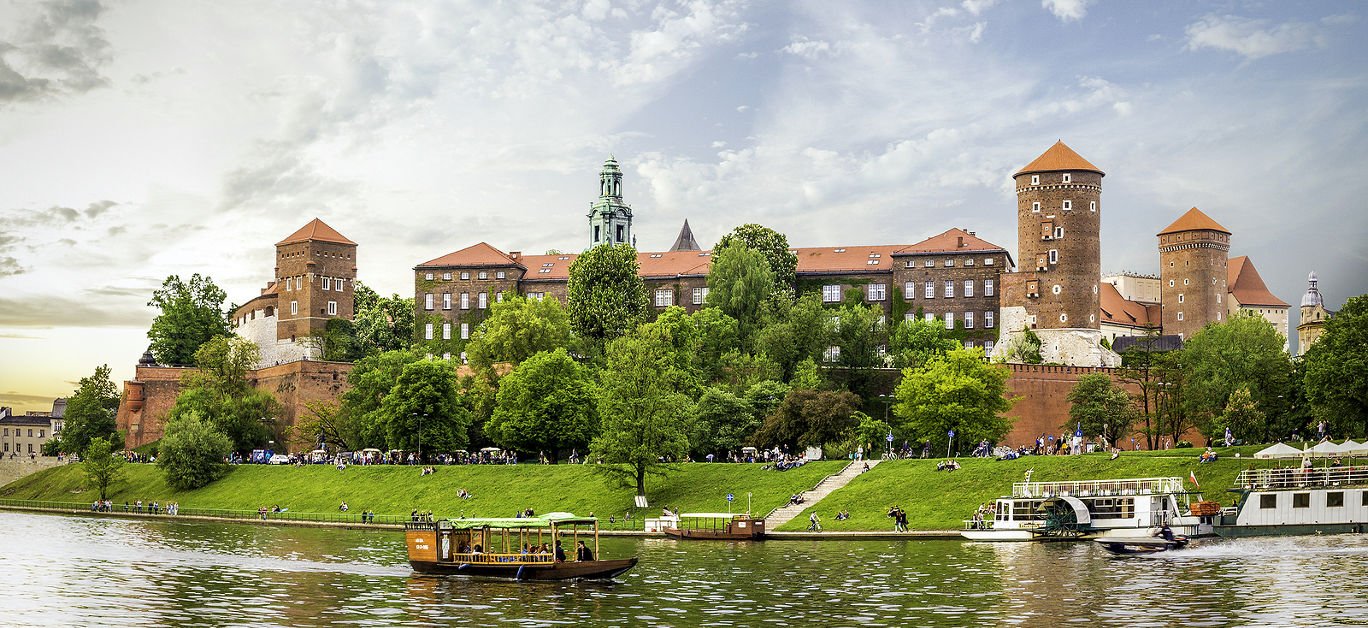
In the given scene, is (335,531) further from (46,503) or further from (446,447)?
(46,503)

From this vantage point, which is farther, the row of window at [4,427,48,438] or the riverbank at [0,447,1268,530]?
the row of window at [4,427,48,438]

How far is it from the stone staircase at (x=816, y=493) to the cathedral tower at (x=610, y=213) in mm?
83348

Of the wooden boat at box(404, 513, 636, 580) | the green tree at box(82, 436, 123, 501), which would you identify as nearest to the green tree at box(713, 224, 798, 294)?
the green tree at box(82, 436, 123, 501)

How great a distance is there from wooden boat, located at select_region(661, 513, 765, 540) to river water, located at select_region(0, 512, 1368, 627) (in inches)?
119

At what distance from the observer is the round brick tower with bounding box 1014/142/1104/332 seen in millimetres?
109312

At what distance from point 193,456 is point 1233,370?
65.0 m

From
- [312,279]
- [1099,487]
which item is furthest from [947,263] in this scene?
[1099,487]

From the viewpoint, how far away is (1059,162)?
363 feet

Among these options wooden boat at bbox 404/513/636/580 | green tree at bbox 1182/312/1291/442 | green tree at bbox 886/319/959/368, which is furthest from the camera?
green tree at bbox 886/319/959/368

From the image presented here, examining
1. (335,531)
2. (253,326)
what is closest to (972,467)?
(335,531)

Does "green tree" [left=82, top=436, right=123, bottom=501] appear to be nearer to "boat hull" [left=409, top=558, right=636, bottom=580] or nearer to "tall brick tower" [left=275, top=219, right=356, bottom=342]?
"tall brick tower" [left=275, top=219, right=356, bottom=342]

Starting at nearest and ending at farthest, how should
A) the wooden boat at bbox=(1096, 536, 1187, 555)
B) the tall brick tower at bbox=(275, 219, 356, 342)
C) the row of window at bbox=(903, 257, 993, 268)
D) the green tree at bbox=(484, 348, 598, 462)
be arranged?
the wooden boat at bbox=(1096, 536, 1187, 555)
the green tree at bbox=(484, 348, 598, 462)
the row of window at bbox=(903, 257, 993, 268)
the tall brick tower at bbox=(275, 219, 356, 342)

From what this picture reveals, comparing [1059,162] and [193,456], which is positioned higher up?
[1059,162]

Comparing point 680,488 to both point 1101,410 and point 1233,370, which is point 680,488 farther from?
point 1233,370
